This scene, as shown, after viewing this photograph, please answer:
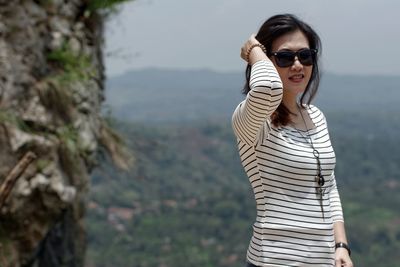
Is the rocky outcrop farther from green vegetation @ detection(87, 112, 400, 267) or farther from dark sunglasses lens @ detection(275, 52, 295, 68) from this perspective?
green vegetation @ detection(87, 112, 400, 267)

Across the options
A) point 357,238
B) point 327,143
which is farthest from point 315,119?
point 357,238

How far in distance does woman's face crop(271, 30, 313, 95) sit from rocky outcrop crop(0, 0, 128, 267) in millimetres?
3691

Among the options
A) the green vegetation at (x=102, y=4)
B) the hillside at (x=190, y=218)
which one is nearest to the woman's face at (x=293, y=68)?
the green vegetation at (x=102, y=4)

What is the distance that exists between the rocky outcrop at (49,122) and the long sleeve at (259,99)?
147 inches

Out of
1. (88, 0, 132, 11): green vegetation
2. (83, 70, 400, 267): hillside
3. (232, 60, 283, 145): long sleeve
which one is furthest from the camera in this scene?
(83, 70, 400, 267): hillside

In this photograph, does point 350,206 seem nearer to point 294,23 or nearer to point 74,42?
point 74,42

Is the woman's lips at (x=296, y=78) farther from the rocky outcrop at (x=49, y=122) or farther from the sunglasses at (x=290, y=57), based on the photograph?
the rocky outcrop at (x=49, y=122)

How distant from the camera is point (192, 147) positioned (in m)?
92.7

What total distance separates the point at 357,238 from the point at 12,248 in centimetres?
4618

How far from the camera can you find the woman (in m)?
1.99

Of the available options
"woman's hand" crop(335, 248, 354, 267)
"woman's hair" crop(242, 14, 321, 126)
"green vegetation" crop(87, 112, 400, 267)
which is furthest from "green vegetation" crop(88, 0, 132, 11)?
"green vegetation" crop(87, 112, 400, 267)

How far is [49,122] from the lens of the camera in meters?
6.29

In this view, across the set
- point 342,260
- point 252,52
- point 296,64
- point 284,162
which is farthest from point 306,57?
point 342,260

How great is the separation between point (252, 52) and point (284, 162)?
0.30 metres
